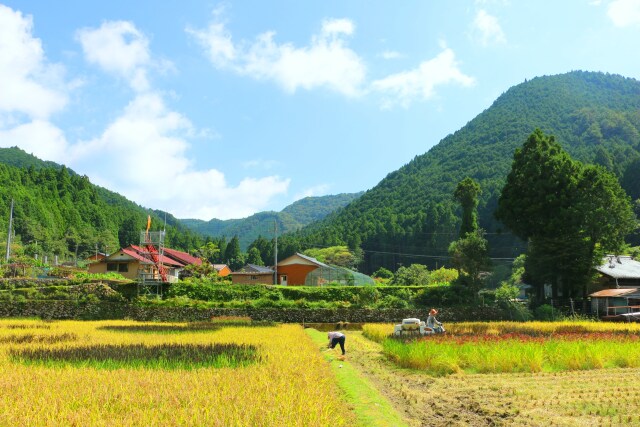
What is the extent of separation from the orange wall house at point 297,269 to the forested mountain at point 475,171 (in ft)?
107

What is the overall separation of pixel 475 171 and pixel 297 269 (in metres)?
50.6

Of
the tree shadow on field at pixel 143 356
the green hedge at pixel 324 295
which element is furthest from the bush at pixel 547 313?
the tree shadow on field at pixel 143 356

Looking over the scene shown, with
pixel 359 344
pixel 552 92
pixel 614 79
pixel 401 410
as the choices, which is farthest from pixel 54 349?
pixel 614 79

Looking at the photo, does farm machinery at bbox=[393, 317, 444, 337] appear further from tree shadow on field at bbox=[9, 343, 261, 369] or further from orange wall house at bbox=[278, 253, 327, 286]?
orange wall house at bbox=[278, 253, 327, 286]

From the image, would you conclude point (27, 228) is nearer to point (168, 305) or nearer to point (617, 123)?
point (168, 305)

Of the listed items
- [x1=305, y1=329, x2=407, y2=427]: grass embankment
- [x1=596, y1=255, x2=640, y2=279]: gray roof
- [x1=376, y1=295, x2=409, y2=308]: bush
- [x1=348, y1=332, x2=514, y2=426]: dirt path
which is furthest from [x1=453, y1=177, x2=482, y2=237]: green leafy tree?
[x1=305, y1=329, x2=407, y2=427]: grass embankment

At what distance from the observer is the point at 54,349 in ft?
39.4

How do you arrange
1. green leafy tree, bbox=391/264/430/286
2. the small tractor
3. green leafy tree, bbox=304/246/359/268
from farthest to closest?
green leafy tree, bbox=304/246/359/268 → green leafy tree, bbox=391/264/430/286 → the small tractor

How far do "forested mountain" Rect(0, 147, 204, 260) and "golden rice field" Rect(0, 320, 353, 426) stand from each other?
60.1 meters

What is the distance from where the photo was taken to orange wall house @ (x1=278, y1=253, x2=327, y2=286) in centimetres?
5125

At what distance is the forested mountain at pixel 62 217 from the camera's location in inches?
3059

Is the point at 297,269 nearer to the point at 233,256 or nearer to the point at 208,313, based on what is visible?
the point at 208,313

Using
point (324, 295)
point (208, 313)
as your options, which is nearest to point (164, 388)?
point (208, 313)

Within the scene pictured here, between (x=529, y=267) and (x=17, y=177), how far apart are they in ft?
291
